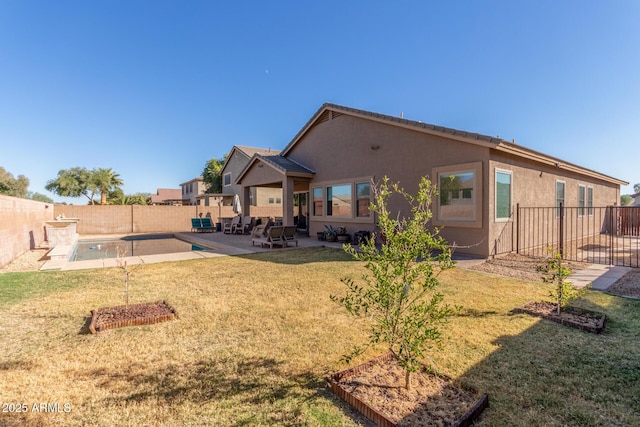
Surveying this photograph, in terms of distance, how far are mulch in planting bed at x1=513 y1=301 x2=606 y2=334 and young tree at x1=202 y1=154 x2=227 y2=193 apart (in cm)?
A: 3693

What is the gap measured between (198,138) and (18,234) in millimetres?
27920

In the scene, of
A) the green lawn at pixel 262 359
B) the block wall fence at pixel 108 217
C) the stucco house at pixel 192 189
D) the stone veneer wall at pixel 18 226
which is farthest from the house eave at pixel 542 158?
the stucco house at pixel 192 189

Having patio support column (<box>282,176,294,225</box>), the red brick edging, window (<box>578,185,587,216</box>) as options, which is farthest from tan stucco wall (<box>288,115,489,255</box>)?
window (<box>578,185,587,216</box>)

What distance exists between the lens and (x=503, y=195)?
9672 millimetres

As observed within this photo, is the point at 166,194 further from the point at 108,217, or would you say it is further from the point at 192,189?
the point at 108,217

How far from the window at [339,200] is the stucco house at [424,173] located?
0.05m

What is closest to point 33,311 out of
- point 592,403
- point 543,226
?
point 592,403

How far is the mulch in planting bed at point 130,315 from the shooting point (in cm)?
420

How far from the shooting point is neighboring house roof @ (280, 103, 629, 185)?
29.2 feet

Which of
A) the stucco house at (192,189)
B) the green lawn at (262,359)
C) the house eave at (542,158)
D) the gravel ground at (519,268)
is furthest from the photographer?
the stucco house at (192,189)

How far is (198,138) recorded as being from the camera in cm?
3641

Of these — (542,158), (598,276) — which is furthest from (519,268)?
(542,158)

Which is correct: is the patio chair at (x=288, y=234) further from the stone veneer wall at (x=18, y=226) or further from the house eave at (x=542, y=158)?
the stone veneer wall at (x=18, y=226)

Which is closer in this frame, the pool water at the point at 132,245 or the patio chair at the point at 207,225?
the pool water at the point at 132,245
